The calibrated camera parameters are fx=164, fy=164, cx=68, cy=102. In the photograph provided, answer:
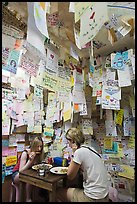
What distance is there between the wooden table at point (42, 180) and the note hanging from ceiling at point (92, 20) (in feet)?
3.93

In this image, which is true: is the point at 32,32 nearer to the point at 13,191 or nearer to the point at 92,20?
the point at 92,20

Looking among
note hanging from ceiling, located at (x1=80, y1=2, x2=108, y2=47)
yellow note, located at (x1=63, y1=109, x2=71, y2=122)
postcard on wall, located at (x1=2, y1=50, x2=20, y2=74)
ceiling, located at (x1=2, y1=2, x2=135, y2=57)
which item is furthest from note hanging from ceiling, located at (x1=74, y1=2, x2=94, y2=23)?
yellow note, located at (x1=63, y1=109, x2=71, y2=122)

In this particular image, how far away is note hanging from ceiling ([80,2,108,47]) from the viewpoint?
1.01m

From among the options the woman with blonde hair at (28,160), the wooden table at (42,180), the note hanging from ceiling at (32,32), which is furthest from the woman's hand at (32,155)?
the note hanging from ceiling at (32,32)

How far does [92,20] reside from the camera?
1036 millimetres

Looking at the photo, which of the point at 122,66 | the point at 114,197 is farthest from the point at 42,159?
the point at 122,66

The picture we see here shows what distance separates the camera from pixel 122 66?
1.82m

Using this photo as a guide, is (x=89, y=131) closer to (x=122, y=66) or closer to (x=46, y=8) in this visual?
(x=122, y=66)

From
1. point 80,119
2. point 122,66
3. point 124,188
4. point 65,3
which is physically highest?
point 65,3

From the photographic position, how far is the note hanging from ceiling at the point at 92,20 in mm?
1013

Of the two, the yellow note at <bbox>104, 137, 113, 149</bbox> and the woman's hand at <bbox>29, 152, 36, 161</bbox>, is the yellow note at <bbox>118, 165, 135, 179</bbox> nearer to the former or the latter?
the yellow note at <bbox>104, 137, 113, 149</bbox>

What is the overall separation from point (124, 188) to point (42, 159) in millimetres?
1121

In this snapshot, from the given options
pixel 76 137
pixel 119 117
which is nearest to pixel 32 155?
pixel 76 137

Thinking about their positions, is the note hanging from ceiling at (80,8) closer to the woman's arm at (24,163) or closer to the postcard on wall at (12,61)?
the postcard on wall at (12,61)
